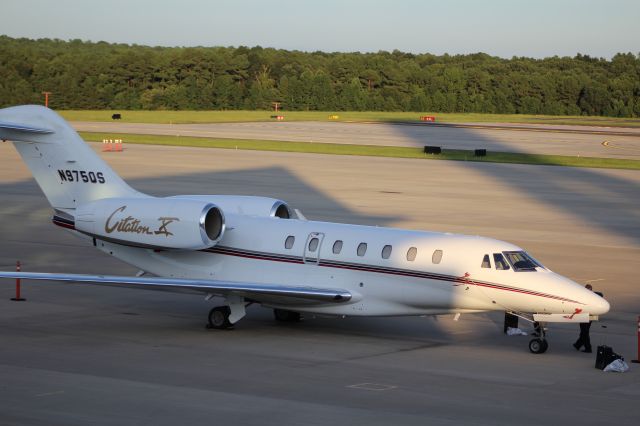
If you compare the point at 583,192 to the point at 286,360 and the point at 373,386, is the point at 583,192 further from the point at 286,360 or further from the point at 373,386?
the point at 373,386

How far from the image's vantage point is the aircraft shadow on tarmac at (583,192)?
142ft

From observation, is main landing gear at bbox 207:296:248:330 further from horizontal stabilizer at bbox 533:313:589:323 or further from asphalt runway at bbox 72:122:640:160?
asphalt runway at bbox 72:122:640:160

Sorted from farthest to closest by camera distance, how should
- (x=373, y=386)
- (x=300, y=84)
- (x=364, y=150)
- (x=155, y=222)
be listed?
1. (x=300, y=84)
2. (x=364, y=150)
3. (x=155, y=222)
4. (x=373, y=386)

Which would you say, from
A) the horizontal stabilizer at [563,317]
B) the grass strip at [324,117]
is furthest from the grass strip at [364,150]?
the horizontal stabilizer at [563,317]

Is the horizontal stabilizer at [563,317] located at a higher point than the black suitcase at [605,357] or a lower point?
higher

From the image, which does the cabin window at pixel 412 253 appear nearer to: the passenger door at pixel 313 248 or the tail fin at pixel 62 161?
the passenger door at pixel 313 248

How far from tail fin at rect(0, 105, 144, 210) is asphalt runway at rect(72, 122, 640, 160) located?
56.2m

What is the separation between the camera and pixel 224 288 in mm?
21641

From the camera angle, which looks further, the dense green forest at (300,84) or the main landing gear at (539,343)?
the dense green forest at (300,84)

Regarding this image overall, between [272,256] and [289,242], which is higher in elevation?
[289,242]

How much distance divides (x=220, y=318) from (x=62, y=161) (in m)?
5.36

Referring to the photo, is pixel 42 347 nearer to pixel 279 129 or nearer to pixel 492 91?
pixel 279 129

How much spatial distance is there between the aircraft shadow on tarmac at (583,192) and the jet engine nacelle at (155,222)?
64.4 feet

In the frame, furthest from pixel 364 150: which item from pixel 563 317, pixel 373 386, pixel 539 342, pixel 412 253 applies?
pixel 373 386
